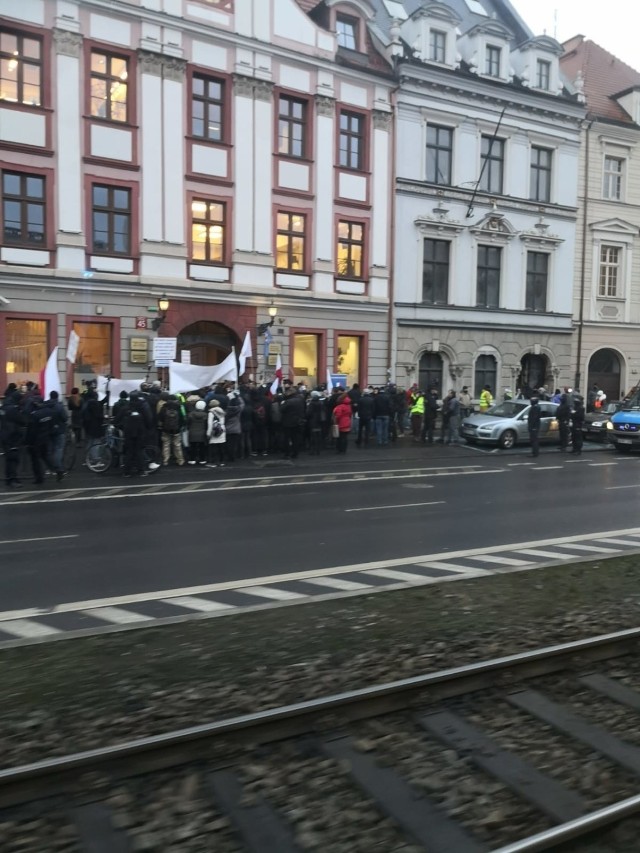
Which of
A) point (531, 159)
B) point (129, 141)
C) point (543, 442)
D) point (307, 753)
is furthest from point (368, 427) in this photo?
point (307, 753)

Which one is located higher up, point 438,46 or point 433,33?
point 433,33

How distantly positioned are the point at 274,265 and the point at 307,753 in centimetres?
2266

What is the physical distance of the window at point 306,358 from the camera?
87.4 feet

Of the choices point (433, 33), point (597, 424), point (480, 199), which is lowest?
point (597, 424)

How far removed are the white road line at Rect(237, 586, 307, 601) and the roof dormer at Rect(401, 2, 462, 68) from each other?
25892 millimetres

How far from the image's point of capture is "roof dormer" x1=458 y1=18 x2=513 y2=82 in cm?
2984

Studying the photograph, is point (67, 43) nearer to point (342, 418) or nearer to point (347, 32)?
point (347, 32)

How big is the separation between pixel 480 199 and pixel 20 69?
17.3 meters

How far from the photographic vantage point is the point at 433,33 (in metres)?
28.9

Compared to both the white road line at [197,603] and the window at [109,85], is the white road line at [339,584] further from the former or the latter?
the window at [109,85]

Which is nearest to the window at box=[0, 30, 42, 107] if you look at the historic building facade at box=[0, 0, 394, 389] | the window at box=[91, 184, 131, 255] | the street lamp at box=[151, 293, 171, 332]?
the historic building facade at box=[0, 0, 394, 389]

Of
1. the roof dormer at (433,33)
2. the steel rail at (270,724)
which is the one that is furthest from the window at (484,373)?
the steel rail at (270,724)

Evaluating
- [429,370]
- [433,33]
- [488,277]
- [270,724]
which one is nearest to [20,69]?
[433,33]

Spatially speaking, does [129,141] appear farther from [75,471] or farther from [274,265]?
[75,471]
